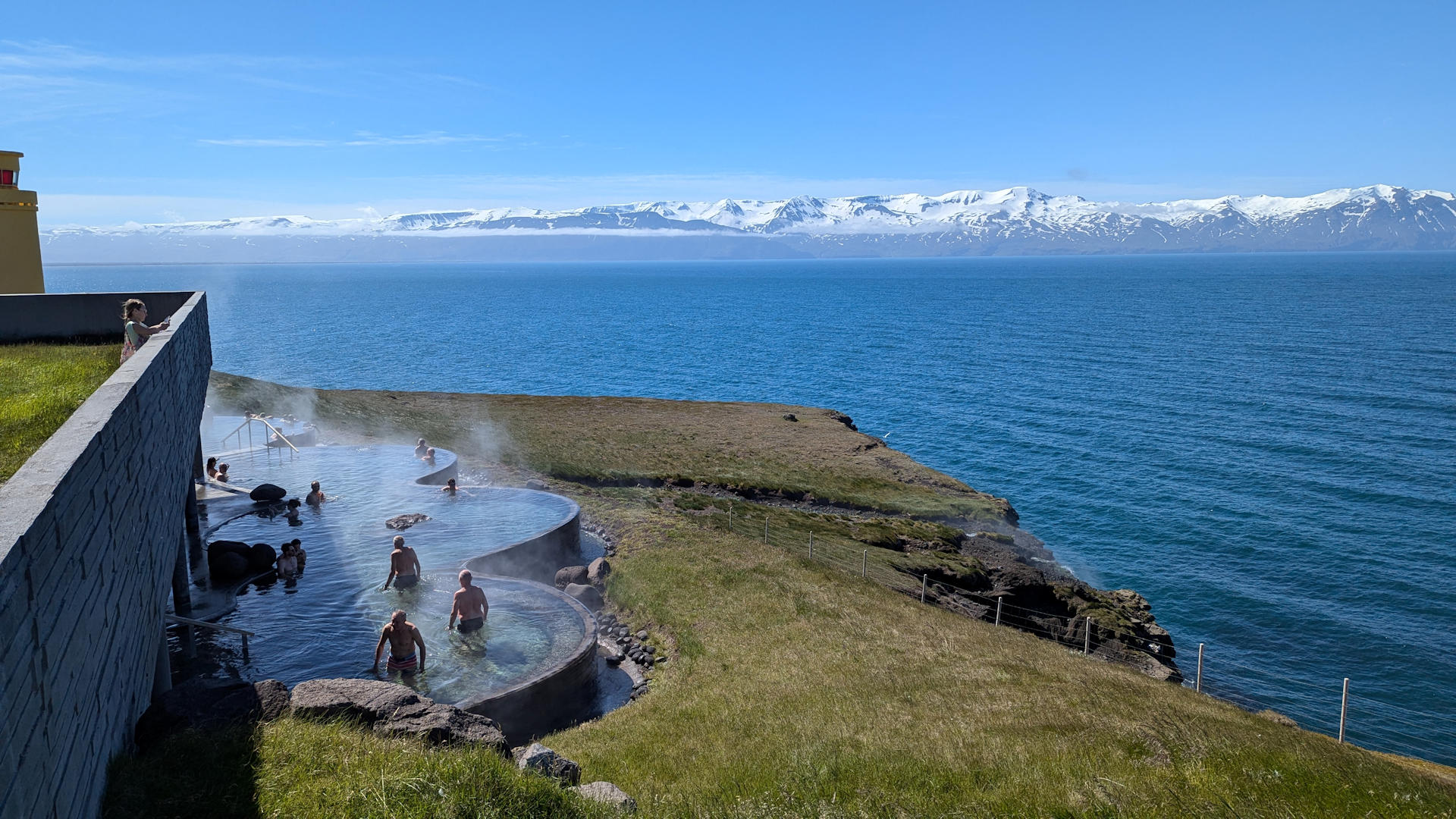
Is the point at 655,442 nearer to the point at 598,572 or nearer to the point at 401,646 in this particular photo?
the point at 598,572

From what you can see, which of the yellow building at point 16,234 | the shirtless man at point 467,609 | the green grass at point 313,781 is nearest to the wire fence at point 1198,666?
the shirtless man at point 467,609

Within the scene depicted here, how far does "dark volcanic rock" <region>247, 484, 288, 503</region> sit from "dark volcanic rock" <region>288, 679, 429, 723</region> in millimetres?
18472

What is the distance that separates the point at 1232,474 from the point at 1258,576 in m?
14.6

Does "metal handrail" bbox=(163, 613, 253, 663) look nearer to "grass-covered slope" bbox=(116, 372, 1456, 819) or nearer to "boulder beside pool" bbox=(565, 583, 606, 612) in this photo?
"grass-covered slope" bbox=(116, 372, 1456, 819)

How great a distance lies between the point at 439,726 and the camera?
1050 centimetres

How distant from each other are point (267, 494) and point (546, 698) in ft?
51.9

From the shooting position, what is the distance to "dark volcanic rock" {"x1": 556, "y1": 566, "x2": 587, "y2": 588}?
2378 centimetres

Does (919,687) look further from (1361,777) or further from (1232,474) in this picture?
(1232,474)

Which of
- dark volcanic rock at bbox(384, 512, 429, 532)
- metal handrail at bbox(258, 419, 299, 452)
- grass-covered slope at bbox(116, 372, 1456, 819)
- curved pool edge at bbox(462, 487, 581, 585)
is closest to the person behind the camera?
grass-covered slope at bbox(116, 372, 1456, 819)

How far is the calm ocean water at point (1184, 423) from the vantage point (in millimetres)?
29203

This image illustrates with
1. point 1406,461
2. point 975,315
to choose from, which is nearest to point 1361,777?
point 1406,461

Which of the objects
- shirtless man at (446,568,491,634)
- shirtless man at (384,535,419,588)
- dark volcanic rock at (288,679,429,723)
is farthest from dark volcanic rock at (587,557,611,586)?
dark volcanic rock at (288,679,429,723)

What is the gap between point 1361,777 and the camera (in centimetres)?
1180

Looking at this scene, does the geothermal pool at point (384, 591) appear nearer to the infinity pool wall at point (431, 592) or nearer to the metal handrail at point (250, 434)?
the infinity pool wall at point (431, 592)
